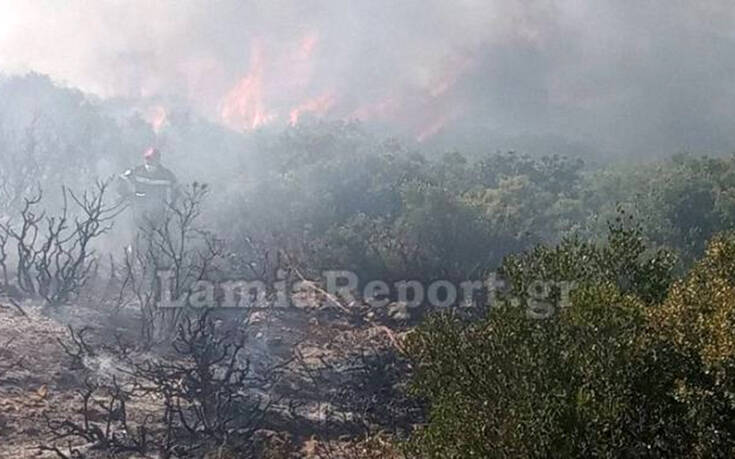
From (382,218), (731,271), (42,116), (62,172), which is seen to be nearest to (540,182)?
(382,218)

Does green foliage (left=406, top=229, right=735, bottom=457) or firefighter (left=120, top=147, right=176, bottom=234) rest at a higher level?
firefighter (left=120, top=147, right=176, bottom=234)

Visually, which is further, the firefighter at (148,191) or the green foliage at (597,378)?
the firefighter at (148,191)

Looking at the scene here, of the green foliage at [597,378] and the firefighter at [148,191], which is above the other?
the firefighter at [148,191]

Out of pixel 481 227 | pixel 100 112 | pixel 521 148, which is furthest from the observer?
pixel 521 148

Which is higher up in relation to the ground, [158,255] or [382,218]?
[382,218]

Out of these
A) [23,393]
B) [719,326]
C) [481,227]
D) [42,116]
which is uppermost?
[42,116]

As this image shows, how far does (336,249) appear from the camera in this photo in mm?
22594

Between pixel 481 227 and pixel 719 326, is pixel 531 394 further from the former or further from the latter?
pixel 481 227

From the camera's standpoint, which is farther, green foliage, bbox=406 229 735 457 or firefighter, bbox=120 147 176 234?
firefighter, bbox=120 147 176 234

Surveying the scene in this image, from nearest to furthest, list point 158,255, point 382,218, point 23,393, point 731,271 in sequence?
point 731,271, point 23,393, point 158,255, point 382,218

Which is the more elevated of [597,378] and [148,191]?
[148,191]

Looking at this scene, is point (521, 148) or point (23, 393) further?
point (521, 148)

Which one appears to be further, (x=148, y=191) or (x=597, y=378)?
(x=148, y=191)

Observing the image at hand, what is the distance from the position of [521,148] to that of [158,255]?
3704 cm
